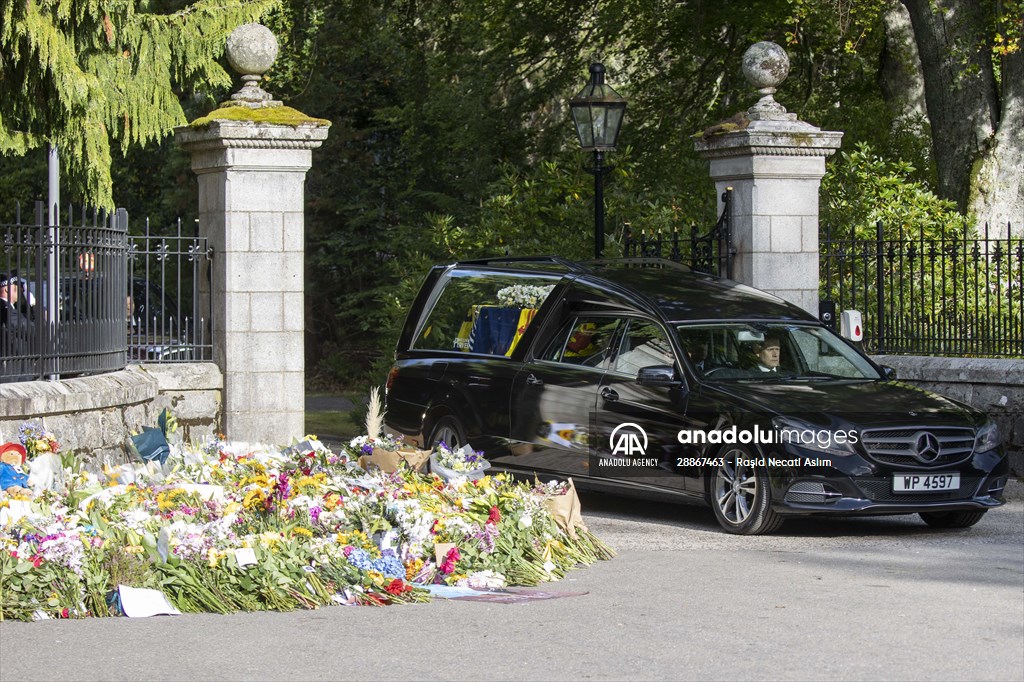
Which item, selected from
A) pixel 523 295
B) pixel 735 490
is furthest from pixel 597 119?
pixel 735 490

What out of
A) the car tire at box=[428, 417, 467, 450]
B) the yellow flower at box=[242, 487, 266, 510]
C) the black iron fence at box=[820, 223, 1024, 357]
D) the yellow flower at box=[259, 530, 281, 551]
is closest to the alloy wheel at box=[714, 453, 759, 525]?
the car tire at box=[428, 417, 467, 450]

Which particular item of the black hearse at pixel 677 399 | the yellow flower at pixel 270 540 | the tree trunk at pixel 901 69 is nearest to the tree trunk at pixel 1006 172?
the tree trunk at pixel 901 69

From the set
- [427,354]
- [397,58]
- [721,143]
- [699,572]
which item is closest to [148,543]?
[699,572]

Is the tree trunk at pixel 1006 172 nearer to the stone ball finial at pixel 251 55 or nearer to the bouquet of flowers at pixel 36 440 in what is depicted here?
the stone ball finial at pixel 251 55

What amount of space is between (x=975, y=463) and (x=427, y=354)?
4.52 m

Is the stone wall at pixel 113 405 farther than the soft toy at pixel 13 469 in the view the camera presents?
Yes

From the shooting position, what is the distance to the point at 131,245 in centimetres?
1372

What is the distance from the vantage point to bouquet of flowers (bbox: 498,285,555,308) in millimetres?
12250

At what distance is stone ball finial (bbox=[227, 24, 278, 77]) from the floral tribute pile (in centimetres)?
538

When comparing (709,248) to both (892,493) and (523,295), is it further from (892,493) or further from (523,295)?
(892,493)

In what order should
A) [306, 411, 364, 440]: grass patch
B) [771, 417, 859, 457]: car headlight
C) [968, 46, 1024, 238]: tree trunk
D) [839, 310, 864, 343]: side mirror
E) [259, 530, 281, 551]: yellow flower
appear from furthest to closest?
[968, 46, 1024, 238]: tree trunk → [306, 411, 364, 440]: grass patch → [839, 310, 864, 343]: side mirror → [771, 417, 859, 457]: car headlight → [259, 530, 281, 551]: yellow flower

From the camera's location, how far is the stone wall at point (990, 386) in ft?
44.7

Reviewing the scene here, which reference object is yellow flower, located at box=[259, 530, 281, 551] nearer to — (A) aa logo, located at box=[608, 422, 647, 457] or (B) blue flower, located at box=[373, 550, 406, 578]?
(B) blue flower, located at box=[373, 550, 406, 578]

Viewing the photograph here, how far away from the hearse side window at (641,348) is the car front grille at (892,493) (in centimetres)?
172
